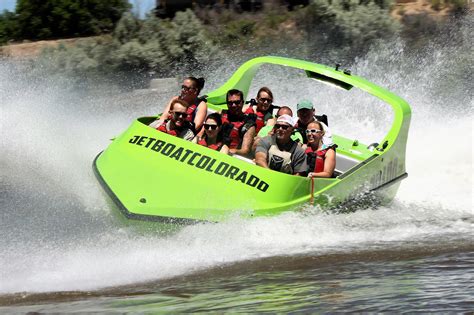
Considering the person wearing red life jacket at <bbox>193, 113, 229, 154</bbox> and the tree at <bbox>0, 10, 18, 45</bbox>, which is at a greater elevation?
the person wearing red life jacket at <bbox>193, 113, 229, 154</bbox>

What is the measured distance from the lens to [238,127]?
33.7ft

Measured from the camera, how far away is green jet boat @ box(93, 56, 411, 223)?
28.8 feet

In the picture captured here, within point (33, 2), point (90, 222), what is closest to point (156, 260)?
point (90, 222)

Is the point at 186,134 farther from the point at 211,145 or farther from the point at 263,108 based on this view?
the point at 263,108

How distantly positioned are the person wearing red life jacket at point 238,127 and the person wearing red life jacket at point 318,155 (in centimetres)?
64

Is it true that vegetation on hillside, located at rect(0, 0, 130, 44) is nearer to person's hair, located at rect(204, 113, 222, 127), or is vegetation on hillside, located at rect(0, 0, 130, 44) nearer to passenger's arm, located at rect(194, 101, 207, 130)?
passenger's arm, located at rect(194, 101, 207, 130)

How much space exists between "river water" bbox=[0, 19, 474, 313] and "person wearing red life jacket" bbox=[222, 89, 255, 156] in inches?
51.7

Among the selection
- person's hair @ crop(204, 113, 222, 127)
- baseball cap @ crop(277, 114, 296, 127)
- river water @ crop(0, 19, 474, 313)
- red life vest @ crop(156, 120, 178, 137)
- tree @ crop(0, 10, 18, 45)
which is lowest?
tree @ crop(0, 10, 18, 45)

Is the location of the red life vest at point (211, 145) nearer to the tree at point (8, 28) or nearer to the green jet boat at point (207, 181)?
the green jet boat at point (207, 181)

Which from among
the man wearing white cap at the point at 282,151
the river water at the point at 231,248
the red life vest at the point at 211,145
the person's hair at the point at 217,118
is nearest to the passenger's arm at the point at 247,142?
the red life vest at the point at 211,145

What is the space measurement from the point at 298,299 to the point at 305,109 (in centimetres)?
376

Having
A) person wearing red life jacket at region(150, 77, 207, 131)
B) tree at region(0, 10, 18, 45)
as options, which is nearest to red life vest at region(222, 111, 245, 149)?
person wearing red life jacket at region(150, 77, 207, 131)

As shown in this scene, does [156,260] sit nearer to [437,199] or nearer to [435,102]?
[437,199]

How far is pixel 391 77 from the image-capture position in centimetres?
1852
